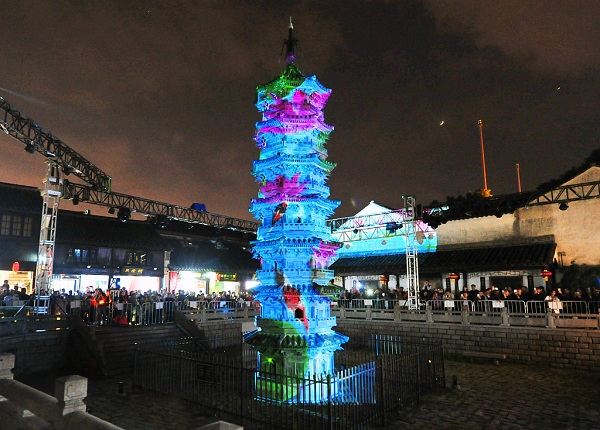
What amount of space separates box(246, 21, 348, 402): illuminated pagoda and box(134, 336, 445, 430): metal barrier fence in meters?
0.80

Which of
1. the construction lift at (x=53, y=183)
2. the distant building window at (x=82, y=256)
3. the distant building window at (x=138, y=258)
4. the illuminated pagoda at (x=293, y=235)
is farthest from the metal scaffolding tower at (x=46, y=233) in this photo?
the distant building window at (x=138, y=258)

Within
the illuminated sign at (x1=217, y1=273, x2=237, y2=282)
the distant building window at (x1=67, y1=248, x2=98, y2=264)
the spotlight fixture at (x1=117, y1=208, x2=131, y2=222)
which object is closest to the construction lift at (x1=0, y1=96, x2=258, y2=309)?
the spotlight fixture at (x1=117, y1=208, x2=131, y2=222)

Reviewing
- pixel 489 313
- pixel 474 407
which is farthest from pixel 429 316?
pixel 474 407

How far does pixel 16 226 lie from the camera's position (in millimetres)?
30578

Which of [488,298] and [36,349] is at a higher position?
[488,298]

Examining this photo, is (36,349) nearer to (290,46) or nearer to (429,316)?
(290,46)

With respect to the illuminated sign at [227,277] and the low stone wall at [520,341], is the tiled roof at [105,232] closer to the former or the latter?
the illuminated sign at [227,277]

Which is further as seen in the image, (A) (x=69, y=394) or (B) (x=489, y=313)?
(B) (x=489, y=313)

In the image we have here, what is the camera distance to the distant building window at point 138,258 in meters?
35.8

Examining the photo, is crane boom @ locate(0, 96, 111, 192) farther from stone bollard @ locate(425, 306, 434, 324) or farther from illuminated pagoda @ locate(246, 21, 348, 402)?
stone bollard @ locate(425, 306, 434, 324)

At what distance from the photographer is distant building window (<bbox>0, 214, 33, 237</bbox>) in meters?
30.0

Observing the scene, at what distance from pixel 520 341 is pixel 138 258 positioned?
1171 inches

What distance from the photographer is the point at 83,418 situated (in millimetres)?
5938

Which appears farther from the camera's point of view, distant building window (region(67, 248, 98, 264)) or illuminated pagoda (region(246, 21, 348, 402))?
distant building window (region(67, 248, 98, 264))
